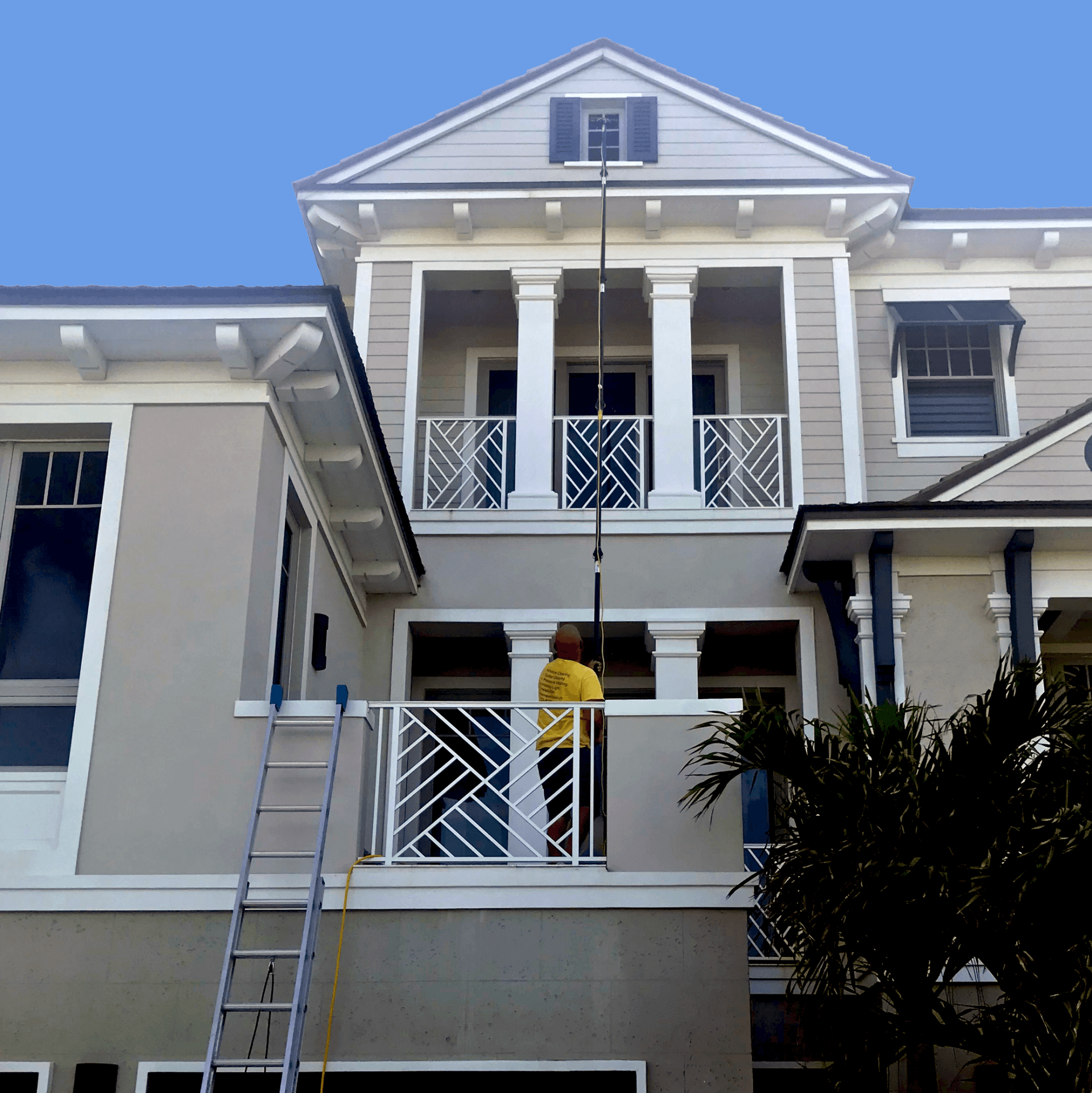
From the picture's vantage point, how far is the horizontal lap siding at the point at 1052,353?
1252 cm

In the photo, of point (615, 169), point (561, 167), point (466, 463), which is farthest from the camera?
point (561, 167)

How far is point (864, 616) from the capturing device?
9.82 metres

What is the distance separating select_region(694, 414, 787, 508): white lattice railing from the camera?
12.0 meters

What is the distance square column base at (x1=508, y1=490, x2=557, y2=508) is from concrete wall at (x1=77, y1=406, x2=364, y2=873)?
4.17m

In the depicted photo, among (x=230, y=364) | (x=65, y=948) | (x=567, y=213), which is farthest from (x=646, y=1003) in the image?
(x=567, y=213)

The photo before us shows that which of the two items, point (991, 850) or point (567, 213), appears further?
point (567, 213)

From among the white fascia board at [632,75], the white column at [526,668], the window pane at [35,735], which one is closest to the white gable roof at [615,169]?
the white fascia board at [632,75]

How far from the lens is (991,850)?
5664mm

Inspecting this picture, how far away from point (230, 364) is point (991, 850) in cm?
451

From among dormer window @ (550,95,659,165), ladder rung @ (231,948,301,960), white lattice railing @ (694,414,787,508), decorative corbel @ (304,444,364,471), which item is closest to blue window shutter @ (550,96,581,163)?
dormer window @ (550,95,659,165)

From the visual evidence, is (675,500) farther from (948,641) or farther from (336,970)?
(336,970)

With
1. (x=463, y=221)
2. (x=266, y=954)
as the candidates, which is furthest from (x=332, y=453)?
(x=463, y=221)

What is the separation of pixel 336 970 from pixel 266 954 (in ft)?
1.40

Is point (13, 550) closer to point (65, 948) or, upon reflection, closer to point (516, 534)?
point (65, 948)
